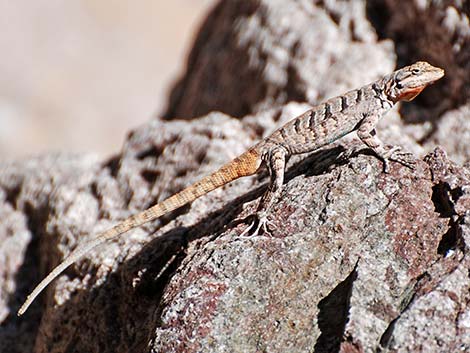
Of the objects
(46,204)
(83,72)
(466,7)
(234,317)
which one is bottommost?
(234,317)

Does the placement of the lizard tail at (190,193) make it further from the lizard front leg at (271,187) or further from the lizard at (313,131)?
the lizard front leg at (271,187)

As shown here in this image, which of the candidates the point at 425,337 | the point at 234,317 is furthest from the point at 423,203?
the point at 234,317

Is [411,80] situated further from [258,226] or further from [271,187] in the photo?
[258,226]

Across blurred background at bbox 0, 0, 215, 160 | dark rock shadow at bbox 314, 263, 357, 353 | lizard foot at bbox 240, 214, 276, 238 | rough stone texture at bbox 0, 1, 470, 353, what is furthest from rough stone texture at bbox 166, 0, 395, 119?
blurred background at bbox 0, 0, 215, 160

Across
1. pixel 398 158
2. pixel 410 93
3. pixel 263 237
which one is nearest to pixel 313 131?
pixel 410 93

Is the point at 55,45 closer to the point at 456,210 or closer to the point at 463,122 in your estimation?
the point at 463,122

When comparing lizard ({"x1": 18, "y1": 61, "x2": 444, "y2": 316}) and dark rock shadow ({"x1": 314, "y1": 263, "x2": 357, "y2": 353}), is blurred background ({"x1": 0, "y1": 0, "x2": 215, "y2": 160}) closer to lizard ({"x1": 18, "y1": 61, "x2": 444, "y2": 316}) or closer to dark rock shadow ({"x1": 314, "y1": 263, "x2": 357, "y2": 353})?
lizard ({"x1": 18, "y1": 61, "x2": 444, "y2": 316})

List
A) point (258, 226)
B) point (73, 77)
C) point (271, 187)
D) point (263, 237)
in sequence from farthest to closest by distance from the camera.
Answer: point (73, 77) → point (271, 187) → point (258, 226) → point (263, 237)
